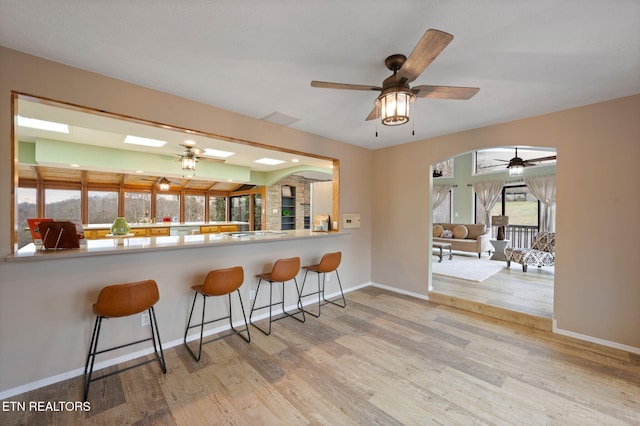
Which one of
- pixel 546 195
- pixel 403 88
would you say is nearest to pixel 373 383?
pixel 403 88

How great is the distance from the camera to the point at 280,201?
8289 mm

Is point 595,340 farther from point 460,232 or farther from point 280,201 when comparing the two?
point 280,201

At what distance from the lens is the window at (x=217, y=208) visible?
345 inches

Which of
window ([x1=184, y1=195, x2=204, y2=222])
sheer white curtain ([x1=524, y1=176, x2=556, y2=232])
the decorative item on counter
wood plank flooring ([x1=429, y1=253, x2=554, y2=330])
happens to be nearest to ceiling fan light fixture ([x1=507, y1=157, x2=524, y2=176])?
sheer white curtain ([x1=524, y1=176, x2=556, y2=232])

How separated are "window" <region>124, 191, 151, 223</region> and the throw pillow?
8.86 meters

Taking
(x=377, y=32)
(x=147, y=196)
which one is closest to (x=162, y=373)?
(x=377, y=32)

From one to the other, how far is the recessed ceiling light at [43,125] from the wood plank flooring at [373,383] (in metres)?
3.57

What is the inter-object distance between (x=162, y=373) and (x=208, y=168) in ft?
17.4

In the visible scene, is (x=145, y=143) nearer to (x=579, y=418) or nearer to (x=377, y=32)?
(x=377, y=32)

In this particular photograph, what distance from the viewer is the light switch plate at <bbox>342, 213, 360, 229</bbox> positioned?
4.35m

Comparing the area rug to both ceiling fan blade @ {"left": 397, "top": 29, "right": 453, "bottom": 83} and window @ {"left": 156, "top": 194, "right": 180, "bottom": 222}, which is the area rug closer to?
ceiling fan blade @ {"left": 397, "top": 29, "right": 453, "bottom": 83}

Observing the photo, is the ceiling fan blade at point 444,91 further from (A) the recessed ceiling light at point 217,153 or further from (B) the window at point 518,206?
(B) the window at point 518,206

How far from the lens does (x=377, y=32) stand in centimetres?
169

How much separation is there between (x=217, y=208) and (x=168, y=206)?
1517mm
